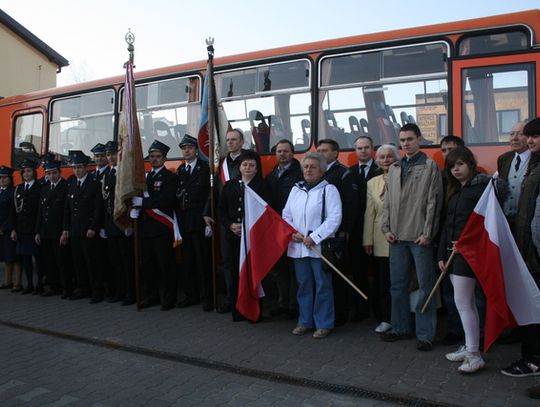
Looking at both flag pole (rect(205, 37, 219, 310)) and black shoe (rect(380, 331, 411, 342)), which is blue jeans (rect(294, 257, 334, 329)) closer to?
black shoe (rect(380, 331, 411, 342))

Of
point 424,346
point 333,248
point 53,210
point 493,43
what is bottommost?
point 424,346

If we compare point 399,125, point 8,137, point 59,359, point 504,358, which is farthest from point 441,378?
point 8,137

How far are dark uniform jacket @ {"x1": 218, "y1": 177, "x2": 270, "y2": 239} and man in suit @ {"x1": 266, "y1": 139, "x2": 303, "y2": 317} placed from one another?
0.14 meters

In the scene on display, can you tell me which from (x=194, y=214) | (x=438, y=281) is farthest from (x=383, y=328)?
(x=194, y=214)

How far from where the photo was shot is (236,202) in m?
5.74

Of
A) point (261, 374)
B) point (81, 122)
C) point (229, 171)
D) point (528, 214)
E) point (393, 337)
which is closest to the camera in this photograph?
point (528, 214)

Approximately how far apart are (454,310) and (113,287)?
15.5 ft

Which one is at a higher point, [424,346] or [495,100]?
[495,100]

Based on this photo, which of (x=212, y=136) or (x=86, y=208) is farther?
(x=86, y=208)

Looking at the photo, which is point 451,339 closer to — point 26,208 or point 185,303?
point 185,303

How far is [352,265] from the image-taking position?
5.62m

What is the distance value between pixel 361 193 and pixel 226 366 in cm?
232

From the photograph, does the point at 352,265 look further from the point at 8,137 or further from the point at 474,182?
the point at 8,137

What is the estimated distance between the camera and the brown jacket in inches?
179
